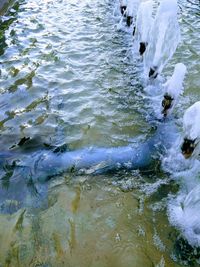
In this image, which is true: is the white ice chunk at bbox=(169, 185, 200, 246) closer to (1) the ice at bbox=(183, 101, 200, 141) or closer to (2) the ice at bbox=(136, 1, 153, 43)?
(1) the ice at bbox=(183, 101, 200, 141)

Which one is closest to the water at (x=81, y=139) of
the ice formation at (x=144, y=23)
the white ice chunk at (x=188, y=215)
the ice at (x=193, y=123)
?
the white ice chunk at (x=188, y=215)

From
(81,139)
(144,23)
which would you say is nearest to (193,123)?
(81,139)

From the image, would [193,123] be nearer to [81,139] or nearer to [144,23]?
[81,139]

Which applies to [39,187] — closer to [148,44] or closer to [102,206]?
[102,206]

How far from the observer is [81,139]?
569 cm

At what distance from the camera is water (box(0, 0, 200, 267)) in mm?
3883

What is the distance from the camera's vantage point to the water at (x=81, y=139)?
388 centimetres

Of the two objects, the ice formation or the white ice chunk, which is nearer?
the white ice chunk

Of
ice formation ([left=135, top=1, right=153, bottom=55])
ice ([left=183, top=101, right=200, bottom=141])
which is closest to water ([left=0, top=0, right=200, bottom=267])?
ice formation ([left=135, top=1, right=153, bottom=55])

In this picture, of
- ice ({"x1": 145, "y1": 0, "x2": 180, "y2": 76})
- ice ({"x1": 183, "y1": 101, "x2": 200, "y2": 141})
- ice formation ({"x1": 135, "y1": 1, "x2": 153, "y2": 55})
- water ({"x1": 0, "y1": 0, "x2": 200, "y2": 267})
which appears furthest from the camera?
ice formation ({"x1": 135, "y1": 1, "x2": 153, "y2": 55})

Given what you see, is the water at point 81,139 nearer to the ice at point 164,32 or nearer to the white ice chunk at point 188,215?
the white ice chunk at point 188,215

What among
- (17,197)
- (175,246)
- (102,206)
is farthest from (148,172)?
(17,197)

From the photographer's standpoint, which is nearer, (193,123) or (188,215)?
(188,215)

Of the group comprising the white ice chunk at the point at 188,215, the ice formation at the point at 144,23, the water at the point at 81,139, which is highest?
the ice formation at the point at 144,23
